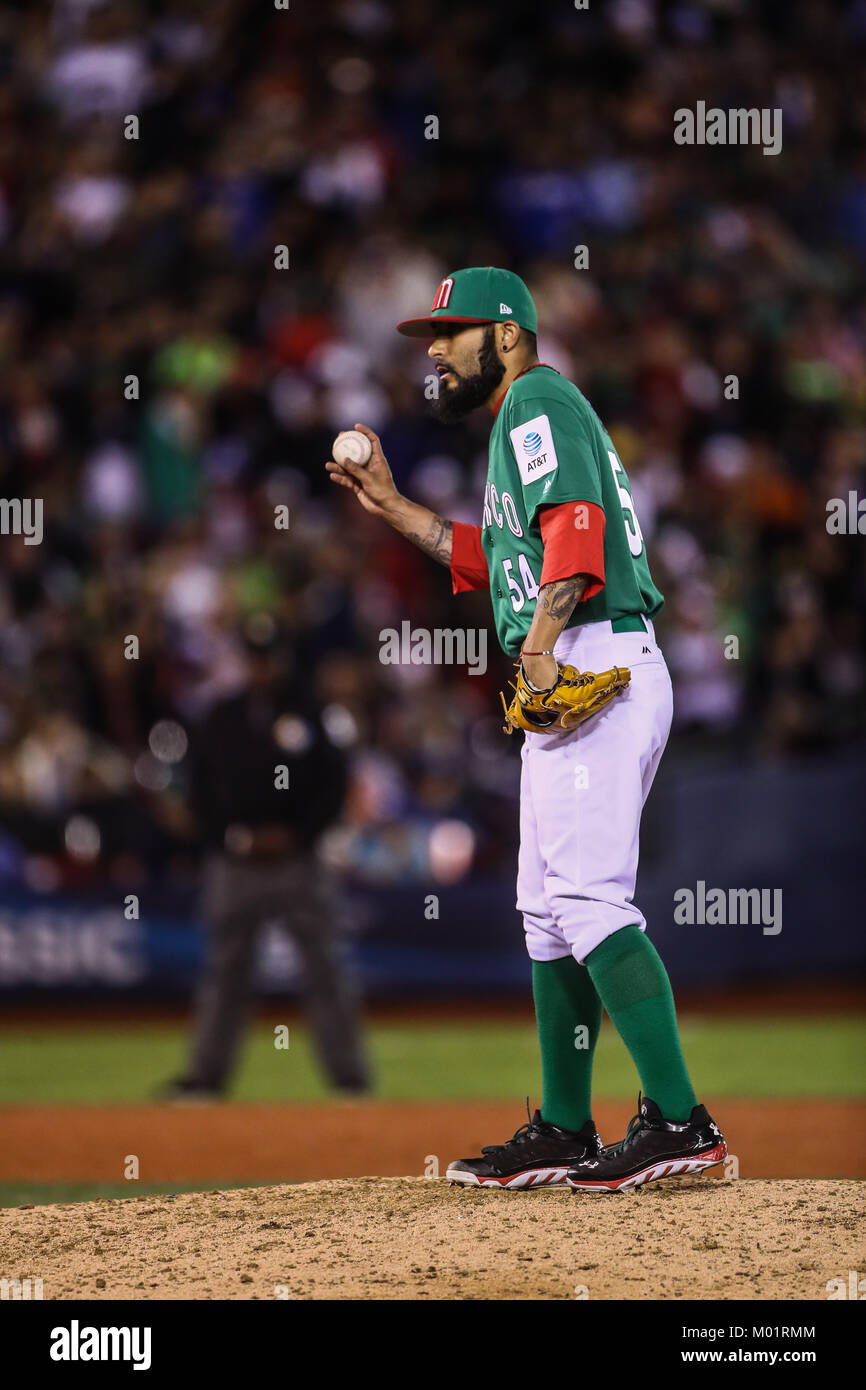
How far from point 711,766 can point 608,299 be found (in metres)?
4.47

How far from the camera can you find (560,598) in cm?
430

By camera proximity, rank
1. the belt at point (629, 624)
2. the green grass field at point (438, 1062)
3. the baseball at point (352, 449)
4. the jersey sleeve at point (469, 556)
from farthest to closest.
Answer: the green grass field at point (438, 1062)
the jersey sleeve at point (469, 556)
the baseball at point (352, 449)
the belt at point (629, 624)

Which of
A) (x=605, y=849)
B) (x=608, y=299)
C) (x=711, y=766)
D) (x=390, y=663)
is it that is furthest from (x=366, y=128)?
(x=605, y=849)

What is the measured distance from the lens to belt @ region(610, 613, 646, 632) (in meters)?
4.63

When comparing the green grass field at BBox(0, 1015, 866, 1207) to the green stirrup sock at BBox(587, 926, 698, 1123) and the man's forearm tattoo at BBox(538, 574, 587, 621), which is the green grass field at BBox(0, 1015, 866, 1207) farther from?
the man's forearm tattoo at BBox(538, 574, 587, 621)

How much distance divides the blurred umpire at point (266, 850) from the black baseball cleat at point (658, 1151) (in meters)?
4.72

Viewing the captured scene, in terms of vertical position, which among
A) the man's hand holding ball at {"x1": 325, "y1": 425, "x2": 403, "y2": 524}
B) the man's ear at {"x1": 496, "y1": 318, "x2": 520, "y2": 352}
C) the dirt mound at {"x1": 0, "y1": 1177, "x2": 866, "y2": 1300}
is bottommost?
the dirt mound at {"x1": 0, "y1": 1177, "x2": 866, "y2": 1300}

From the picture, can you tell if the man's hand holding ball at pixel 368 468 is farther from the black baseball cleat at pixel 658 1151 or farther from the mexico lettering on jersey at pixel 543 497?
the black baseball cleat at pixel 658 1151

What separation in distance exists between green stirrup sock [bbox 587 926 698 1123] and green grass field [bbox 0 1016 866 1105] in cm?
473

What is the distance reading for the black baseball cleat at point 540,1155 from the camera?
187 inches

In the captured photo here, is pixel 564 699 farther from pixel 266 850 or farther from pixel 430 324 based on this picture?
pixel 266 850

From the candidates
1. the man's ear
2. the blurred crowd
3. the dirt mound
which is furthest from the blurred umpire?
the man's ear

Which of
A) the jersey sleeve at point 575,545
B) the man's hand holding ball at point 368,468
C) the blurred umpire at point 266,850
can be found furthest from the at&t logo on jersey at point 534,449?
the blurred umpire at point 266,850

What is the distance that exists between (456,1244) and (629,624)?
161cm
